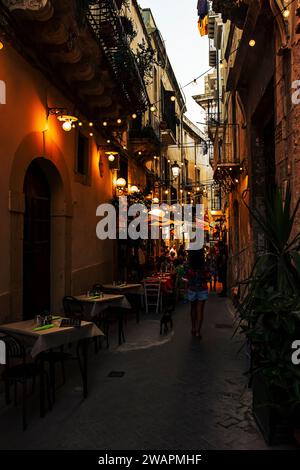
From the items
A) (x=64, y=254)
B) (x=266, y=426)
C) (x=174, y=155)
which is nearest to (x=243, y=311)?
(x=266, y=426)

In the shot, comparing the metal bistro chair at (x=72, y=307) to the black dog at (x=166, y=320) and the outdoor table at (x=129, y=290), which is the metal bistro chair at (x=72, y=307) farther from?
the outdoor table at (x=129, y=290)

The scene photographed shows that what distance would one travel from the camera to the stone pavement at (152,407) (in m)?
4.21

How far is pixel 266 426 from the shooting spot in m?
4.08

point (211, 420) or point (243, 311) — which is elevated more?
point (243, 311)

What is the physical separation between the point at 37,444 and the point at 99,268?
26.2 ft

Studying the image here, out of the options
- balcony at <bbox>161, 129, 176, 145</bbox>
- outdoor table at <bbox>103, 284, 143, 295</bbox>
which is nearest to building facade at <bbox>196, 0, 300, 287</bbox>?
outdoor table at <bbox>103, 284, 143, 295</bbox>

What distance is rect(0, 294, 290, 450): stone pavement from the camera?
4215 mm

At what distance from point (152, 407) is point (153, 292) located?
24.2 ft

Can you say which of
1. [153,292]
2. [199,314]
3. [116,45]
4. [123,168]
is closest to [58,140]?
[116,45]

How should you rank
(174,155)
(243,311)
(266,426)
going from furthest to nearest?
(174,155) → (243,311) → (266,426)

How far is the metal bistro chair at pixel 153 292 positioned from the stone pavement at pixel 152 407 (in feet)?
13.8
